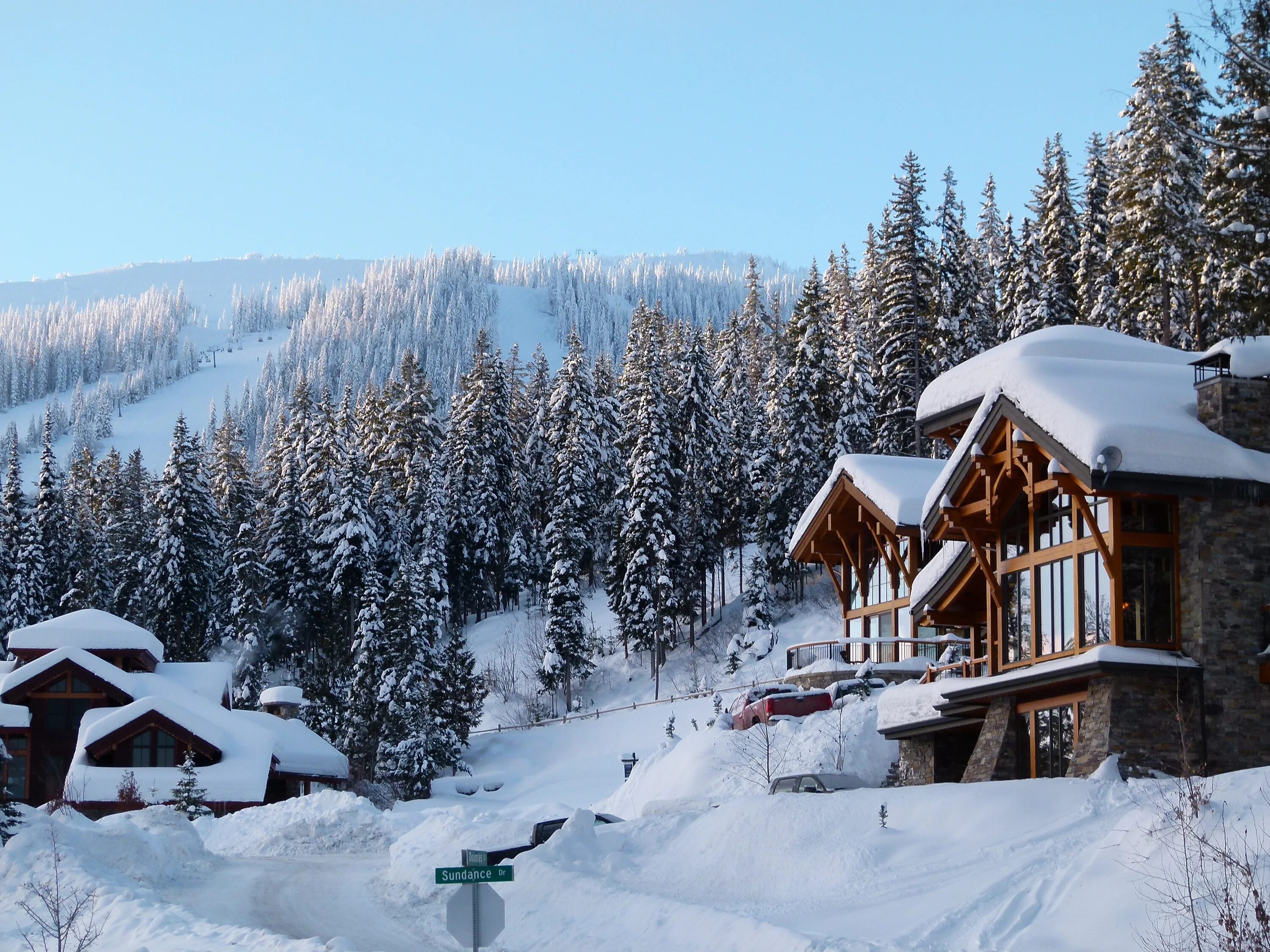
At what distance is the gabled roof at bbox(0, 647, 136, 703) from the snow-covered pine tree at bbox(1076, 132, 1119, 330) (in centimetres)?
4184

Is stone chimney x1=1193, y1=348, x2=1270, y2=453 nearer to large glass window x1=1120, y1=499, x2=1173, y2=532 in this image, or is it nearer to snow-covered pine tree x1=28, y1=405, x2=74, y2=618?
large glass window x1=1120, y1=499, x2=1173, y2=532

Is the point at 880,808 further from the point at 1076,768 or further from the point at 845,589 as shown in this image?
the point at 845,589

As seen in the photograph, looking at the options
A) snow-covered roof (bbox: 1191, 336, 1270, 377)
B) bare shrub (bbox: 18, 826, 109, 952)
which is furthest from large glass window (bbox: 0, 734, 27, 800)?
snow-covered roof (bbox: 1191, 336, 1270, 377)

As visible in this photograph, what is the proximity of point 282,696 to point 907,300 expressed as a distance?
3232 cm

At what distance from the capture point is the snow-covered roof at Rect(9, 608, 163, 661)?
57031 millimetres

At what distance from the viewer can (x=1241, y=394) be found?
918 inches

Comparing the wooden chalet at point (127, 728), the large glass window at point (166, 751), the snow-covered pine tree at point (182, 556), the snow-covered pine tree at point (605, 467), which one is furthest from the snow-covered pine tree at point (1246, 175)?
the snow-covered pine tree at point (182, 556)

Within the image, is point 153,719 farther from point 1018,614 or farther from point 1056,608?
point 1056,608

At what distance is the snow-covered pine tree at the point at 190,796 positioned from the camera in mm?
42281

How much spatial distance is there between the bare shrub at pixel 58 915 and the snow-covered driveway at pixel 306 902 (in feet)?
5.71

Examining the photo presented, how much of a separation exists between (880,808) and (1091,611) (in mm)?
5755

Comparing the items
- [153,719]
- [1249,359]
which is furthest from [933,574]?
[153,719]

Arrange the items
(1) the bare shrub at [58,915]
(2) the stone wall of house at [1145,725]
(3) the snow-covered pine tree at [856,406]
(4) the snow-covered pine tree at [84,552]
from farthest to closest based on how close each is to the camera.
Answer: (4) the snow-covered pine tree at [84,552], (3) the snow-covered pine tree at [856,406], (2) the stone wall of house at [1145,725], (1) the bare shrub at [58,915]

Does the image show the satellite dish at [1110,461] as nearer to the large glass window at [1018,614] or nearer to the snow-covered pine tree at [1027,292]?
the large glass window at [1018,614]
